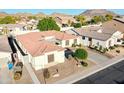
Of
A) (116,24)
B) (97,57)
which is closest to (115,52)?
(97,57)

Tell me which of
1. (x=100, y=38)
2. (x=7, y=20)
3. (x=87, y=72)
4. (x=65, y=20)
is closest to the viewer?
(x=87, y=72)

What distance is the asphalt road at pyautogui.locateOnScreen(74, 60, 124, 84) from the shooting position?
2155 centimetres

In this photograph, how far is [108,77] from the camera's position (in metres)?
22.9

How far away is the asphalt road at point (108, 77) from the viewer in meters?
21.5

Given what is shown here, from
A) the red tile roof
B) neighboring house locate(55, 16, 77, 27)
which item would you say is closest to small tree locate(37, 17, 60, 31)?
the red tile roof

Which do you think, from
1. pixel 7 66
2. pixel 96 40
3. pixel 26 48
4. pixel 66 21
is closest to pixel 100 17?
pixel 66 21

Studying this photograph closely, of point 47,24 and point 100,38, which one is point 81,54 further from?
point 47,24

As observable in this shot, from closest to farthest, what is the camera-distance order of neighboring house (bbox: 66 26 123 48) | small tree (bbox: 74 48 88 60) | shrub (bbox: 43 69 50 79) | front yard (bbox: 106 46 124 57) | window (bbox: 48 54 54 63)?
shrub (bbox: 43 69 50 79) < window (bbox: 48 54 54 63) < small tree (bbox: 74 48 88 60) < front yard (bbox: 106 46 124 57) < neighboring house (bbox: 66 26 123 48)

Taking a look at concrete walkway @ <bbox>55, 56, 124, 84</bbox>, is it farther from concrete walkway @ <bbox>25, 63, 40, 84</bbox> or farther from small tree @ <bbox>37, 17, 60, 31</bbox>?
small tree @ <bbox>37, 17, 60, 31</bbox>

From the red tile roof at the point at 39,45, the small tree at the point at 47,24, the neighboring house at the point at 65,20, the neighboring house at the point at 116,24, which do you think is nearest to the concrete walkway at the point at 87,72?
the red tile roof at the point at 39,45

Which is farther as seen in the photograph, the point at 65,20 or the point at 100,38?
the point at 65,20

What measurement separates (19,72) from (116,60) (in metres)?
16.2

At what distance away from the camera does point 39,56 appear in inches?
1017
